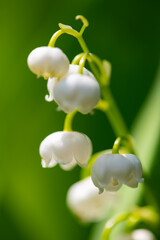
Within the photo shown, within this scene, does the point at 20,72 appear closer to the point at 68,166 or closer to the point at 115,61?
the point at 115,61

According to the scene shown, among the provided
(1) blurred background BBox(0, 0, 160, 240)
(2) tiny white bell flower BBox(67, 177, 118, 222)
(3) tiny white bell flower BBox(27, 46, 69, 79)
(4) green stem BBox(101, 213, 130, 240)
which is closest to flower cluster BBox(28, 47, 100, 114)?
(3) tiny white bell flower BBox(27, 46, 69, 79)

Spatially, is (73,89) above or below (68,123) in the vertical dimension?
above

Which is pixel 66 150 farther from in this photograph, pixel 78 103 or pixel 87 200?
pixel 87 200

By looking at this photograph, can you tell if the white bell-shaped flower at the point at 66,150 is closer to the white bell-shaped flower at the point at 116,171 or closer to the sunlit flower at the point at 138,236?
the white bell-shaped flower at the point at 116,171

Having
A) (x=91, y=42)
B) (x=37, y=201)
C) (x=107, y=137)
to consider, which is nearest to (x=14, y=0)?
(x=91, y=42)

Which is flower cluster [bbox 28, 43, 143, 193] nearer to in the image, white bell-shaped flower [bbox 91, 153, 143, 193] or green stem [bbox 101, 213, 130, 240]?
white bell-shaped flower [bbox 91, 153, 143, 193]

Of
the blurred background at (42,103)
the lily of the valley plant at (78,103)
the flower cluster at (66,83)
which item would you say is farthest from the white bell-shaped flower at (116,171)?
the blurred background at (42,103)
